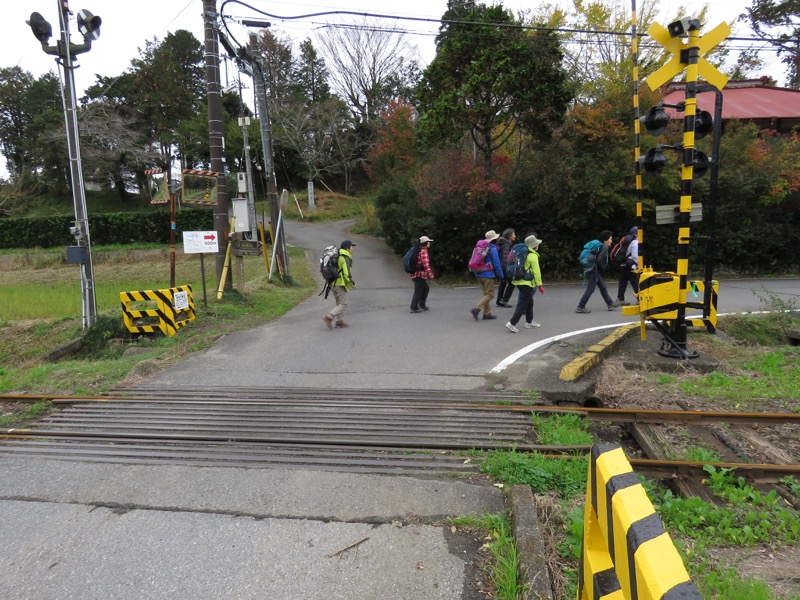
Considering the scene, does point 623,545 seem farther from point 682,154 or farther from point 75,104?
point 75,104

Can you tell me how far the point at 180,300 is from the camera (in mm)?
9445

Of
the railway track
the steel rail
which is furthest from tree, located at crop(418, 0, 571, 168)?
the steel rail

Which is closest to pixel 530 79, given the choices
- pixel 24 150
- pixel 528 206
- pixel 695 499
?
pixel 528 206

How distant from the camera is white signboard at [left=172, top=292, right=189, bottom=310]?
9.29 metres

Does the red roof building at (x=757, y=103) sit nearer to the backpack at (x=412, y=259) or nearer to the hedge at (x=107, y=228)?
the backpack at (x=412, y=259)

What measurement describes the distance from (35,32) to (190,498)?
30.0ft

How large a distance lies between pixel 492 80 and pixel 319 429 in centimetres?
1363

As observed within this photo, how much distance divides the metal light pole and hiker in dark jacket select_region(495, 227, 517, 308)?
7.88 meters

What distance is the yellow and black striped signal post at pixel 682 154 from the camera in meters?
6.14

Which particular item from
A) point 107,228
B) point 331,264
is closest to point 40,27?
point 331,264

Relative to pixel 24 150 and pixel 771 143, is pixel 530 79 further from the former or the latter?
pixel 24 150

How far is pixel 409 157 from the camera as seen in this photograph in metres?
26.7

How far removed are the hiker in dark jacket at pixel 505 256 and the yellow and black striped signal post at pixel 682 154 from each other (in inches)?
110

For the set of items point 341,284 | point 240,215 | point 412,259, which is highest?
point 240,215
